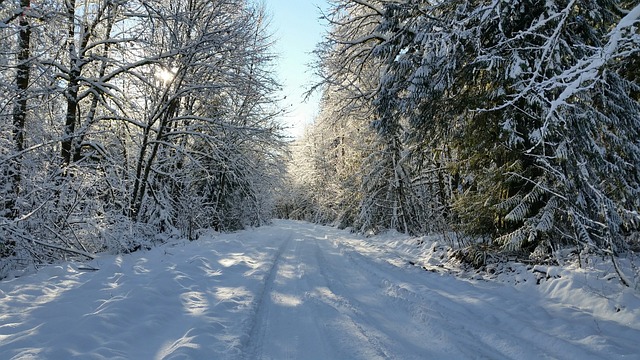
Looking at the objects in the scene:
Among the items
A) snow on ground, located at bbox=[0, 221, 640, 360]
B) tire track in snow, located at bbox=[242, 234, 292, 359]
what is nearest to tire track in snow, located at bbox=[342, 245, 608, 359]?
snow on ground, located at bbox=[0, 221, 640, 360]

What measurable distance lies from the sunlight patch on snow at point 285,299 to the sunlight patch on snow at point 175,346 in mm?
1708

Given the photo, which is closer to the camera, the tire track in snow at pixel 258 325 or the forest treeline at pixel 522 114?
the tire track in snow at pixel 258 325

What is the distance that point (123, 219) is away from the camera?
9.20 metres

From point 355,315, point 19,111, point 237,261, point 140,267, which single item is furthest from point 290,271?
point 19,111

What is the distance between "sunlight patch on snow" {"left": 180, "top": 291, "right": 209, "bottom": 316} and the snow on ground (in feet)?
0.05

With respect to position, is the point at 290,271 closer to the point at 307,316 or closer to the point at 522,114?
the point at 307,316

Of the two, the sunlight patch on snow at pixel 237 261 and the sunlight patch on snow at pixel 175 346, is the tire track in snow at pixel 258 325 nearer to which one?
the sunlight patch on snow at pixel 175 346

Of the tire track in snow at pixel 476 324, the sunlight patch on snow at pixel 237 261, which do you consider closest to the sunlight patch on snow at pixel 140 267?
the sunlight patch on snow at pixel 237 261

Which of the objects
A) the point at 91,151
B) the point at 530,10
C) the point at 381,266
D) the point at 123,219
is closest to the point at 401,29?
the point at 530,10

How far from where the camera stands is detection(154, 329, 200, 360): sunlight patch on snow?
11.4ft

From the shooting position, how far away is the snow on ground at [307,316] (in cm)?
366

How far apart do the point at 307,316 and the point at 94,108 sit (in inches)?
357

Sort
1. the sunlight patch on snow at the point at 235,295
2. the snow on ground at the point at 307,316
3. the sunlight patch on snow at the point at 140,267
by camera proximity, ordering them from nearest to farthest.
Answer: the snow on ground at the point at 307,316
the sunlight patch on snow at the point at 235,295
the sunlight patch on snow at the point at 140,267

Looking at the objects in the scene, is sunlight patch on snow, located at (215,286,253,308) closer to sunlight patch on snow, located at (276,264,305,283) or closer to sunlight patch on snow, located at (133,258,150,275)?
sunlight patch on snow, located at (276,264,305,283)
